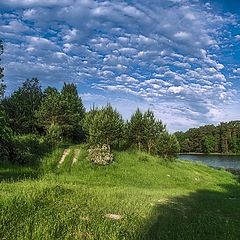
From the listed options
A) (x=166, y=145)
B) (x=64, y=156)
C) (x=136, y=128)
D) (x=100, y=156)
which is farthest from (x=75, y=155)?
(x=166, y=145)

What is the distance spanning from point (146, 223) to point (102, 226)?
219 centimetres

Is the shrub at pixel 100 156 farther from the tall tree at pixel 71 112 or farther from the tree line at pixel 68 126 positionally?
the tall tree at pixel 71 112

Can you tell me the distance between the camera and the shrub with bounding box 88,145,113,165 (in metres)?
46.4

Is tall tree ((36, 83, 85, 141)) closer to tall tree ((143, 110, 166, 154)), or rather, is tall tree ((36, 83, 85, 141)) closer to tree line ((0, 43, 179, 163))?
tree line ((0, 43, 179, 163))

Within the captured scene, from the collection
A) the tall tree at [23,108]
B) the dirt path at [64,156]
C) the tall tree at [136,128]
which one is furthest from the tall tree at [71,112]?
the dirt path at [64,156]

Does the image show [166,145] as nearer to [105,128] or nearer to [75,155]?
[105,128]

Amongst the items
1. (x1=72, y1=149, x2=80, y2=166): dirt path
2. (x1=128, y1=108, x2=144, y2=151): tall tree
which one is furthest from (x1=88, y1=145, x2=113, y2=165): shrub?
(x1=128, y1=108, x2=144, y2=151): tall tree

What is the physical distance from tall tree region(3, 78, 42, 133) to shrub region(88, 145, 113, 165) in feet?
119

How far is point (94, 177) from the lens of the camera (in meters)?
41.2

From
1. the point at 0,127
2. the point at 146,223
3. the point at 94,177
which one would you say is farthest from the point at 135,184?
the point at 146,223

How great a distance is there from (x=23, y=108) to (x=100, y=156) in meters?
42.6

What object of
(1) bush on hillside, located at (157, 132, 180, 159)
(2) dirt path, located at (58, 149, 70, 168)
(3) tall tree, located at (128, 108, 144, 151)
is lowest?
(2) dirt path, located at (58, 149, 70, 168)

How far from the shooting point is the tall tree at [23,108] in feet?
269

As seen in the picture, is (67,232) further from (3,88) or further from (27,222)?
(3,88)
